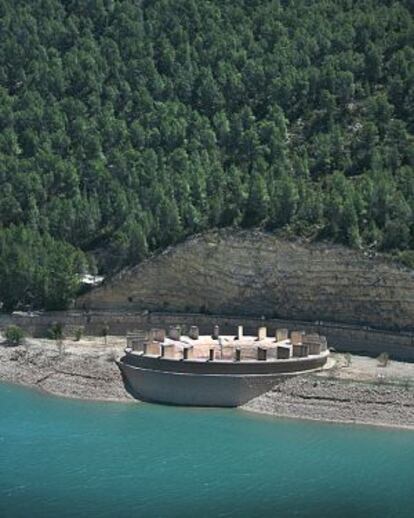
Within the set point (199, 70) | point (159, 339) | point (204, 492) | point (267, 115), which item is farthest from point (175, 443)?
point (199, 70)

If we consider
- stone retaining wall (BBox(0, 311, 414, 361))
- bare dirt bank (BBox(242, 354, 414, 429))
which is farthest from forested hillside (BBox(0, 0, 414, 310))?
bare dirt bank (BBox(242, 354, 414, 429))

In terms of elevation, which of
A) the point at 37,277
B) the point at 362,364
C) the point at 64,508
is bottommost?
the point at 64,508

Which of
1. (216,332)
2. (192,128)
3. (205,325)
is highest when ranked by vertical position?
(192,128)

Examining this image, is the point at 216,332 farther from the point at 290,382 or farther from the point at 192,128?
the point at 192,128

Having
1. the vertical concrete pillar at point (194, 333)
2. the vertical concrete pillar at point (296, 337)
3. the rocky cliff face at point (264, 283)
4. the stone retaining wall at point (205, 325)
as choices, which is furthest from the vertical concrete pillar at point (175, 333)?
the vertical concrete pillar at point (296, 337)

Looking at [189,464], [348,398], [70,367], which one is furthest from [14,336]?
[189,464]

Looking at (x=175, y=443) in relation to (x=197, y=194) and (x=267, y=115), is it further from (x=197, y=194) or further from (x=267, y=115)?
(x=267, y=115)

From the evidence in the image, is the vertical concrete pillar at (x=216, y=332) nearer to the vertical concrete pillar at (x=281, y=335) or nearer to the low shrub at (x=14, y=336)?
the vertical concrete pillar at (x=281, y=335)
